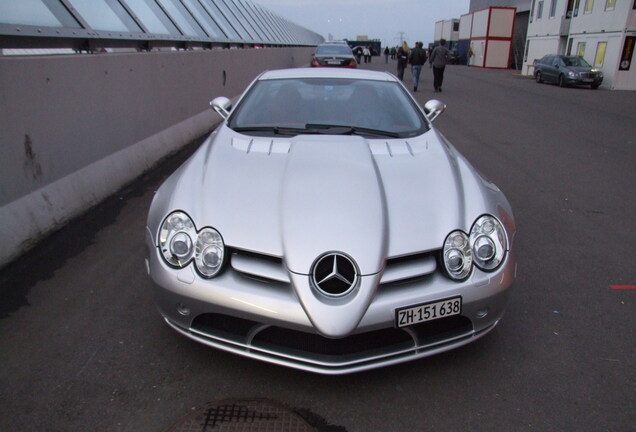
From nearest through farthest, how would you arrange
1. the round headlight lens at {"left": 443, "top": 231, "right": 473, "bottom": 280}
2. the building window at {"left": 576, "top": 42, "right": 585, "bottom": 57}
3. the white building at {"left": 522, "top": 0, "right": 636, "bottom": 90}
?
the round headlight lens at {"left": 443, "top": 231, "right": 473, "bottom": 280} → the white building at {"left": 522, "top": 0, "right": 636, "bottom": 90} → the building window at {"left": 576, "top": 42, "right": 585, "bottom": 57}

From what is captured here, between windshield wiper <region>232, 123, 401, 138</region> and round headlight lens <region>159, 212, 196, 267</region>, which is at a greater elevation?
windshield wiper <region>232, 123, 401, 138</region>

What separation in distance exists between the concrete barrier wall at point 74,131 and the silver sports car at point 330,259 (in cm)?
175

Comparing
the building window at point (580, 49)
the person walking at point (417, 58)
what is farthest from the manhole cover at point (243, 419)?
the building window at point (580, 49)

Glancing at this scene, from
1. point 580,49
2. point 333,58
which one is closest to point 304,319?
point 333,58

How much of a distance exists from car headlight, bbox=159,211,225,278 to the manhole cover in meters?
0.64

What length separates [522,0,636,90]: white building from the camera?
2459 centimetres

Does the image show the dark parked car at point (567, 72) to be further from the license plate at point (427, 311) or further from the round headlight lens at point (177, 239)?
the round headlight lens at point (177, 239)

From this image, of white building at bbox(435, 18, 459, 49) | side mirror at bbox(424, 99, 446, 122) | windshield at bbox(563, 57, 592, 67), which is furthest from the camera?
white building at bbox(435, 18, 459, 49)

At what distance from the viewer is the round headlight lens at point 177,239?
99.0 inches

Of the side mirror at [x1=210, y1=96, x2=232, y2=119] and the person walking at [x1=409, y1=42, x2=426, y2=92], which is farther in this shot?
the person walking at [x1=409, y1=42, x2=426, y2=92]

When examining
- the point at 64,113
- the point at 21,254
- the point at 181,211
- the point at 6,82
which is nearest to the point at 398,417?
the point at 181,211

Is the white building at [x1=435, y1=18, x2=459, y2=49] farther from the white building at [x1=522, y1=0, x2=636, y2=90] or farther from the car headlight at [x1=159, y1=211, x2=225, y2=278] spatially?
the car headlight at [x1=159, y1=211, x2=225, y2=278]

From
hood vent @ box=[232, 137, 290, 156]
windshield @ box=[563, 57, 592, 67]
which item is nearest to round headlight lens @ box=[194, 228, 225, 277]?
hood vent @ box=[232, 137, 290, 156]

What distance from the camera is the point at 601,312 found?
3.30m
